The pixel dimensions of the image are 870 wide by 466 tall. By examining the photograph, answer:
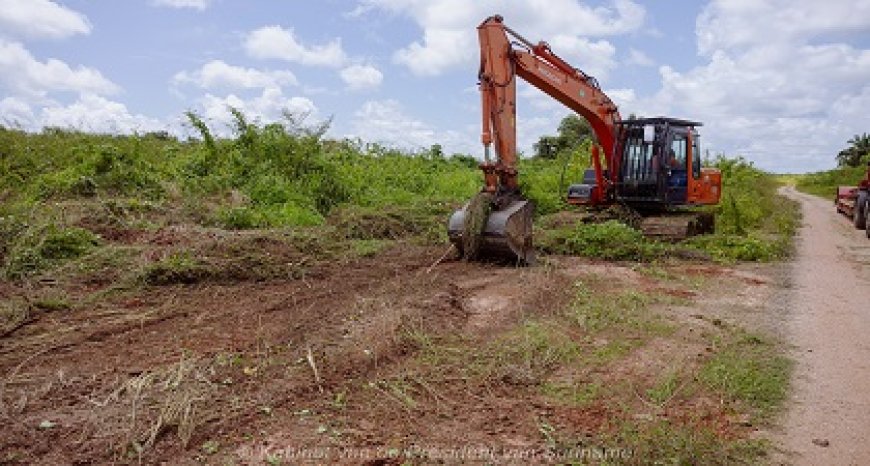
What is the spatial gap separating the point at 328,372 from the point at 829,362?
418 centimetres

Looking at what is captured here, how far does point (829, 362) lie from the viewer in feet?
19.7

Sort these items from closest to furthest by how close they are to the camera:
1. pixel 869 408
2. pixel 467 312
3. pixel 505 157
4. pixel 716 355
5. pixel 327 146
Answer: pixel 869 408
pixel 716 355
pixel 467 312
pixel 505 157
pixel 327 146

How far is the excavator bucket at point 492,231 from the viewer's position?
9.16m

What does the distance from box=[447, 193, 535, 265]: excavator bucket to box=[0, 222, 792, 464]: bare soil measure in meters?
0.90

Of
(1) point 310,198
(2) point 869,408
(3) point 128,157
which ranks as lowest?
(2) point 869,408

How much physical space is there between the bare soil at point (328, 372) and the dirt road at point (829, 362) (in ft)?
0.65

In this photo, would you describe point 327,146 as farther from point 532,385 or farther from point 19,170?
point 532,385

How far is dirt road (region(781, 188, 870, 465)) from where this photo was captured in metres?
4.35

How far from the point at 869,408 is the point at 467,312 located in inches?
137

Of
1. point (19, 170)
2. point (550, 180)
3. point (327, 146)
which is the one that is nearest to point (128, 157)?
point (19, 170)

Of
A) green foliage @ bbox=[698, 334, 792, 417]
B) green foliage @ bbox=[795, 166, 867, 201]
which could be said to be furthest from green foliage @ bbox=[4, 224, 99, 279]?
green foliage @ bbox=[795, 166, 867, 201]

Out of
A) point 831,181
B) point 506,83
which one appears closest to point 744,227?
point 506,83

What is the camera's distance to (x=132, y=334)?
6148 millimetres

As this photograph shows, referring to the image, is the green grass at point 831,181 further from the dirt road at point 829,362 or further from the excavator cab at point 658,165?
the dirt road at point 829,362
